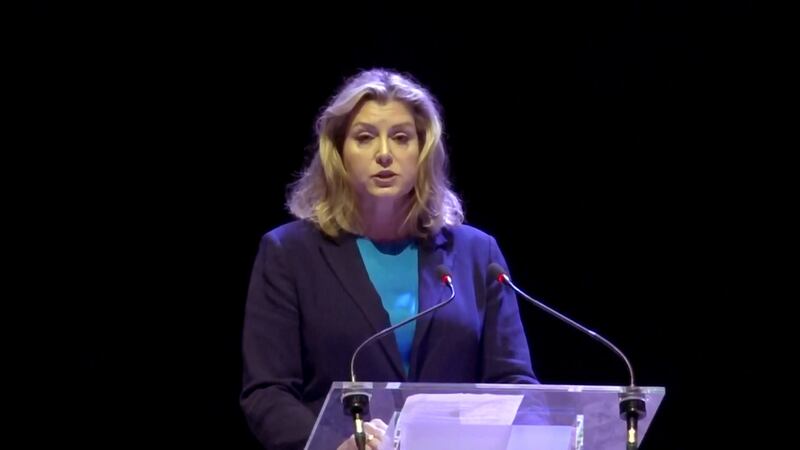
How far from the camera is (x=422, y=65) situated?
4.48 metres

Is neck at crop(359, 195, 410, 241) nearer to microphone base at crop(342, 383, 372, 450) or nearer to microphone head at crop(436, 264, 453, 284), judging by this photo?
microphone head at crop(436, 264, 453, 284)

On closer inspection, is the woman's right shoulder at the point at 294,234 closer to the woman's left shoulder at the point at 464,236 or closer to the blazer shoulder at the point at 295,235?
the blazer shoulder at the point at 295,235

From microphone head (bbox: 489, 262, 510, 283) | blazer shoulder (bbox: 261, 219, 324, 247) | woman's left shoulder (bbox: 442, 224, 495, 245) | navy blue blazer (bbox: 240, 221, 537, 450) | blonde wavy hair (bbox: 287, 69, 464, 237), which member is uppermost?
blonde wavy hair (bbox: 287, 69, 464, 237)

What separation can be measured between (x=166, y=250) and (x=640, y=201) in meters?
1.41

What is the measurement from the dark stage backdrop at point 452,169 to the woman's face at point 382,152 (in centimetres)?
95

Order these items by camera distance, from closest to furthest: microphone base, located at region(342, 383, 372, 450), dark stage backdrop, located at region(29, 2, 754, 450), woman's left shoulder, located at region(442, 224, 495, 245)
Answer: microphone base, located at region(342, 383, 372, 450), woman's left shoulder, located at region(442, 224, 495, 245), dark stage backdrop, located at region(29, 2, 754, 450)

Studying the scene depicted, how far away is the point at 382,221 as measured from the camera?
350 cm

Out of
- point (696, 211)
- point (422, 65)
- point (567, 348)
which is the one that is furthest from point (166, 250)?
point (696, 211)

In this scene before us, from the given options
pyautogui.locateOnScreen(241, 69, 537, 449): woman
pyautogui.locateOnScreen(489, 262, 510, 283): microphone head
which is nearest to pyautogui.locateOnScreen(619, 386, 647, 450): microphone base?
pyautogui.locateOnScreen(489, 262, 510, 283): microphone head

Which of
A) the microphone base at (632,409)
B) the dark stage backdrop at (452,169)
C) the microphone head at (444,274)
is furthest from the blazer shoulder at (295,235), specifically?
the microphone base at (632,409)

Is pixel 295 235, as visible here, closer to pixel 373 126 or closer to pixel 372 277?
pixel 372 277

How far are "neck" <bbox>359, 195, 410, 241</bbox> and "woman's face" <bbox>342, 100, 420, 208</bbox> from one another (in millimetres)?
20

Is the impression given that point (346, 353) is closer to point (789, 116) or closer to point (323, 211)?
point (323, 211)

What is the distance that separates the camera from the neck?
3.49 meters
